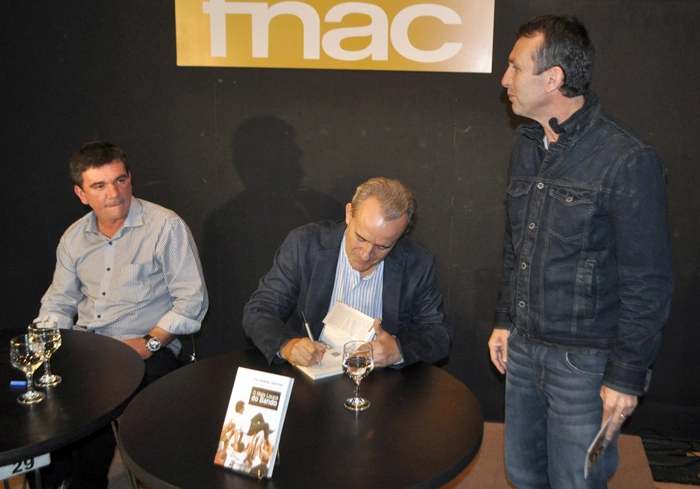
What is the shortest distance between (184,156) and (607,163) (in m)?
2.41

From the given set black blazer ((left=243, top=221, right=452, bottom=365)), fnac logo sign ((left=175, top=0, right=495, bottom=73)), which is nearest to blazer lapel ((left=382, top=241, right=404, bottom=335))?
black blazer ((left=243, top=221, right=452, bottom=365))

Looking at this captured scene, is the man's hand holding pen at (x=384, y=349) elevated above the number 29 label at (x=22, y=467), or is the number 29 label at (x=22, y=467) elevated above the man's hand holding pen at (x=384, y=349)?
the man's hand holding pen at (x=384, y=349)

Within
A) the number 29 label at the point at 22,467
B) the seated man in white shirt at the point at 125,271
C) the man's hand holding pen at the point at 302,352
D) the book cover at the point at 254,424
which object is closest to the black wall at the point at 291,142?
the seated man in white shirt at the point at 125,271

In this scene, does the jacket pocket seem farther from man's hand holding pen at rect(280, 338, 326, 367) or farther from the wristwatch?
the wristwatch

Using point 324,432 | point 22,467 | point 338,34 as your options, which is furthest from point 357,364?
point 338,34

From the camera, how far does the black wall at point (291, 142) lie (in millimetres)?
3084

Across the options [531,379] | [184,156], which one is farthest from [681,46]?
[184,156]

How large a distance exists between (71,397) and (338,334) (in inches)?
33.6

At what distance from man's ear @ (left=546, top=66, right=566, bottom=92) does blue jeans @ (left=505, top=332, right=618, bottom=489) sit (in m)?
0.75

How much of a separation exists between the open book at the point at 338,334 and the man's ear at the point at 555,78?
91 centimetres

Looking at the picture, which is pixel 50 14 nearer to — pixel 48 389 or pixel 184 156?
pixel 184 156

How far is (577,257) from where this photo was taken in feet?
5.91

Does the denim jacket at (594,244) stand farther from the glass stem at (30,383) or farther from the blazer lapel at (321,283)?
the glass stem at (30,383)

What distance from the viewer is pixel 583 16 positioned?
3.04 meters
